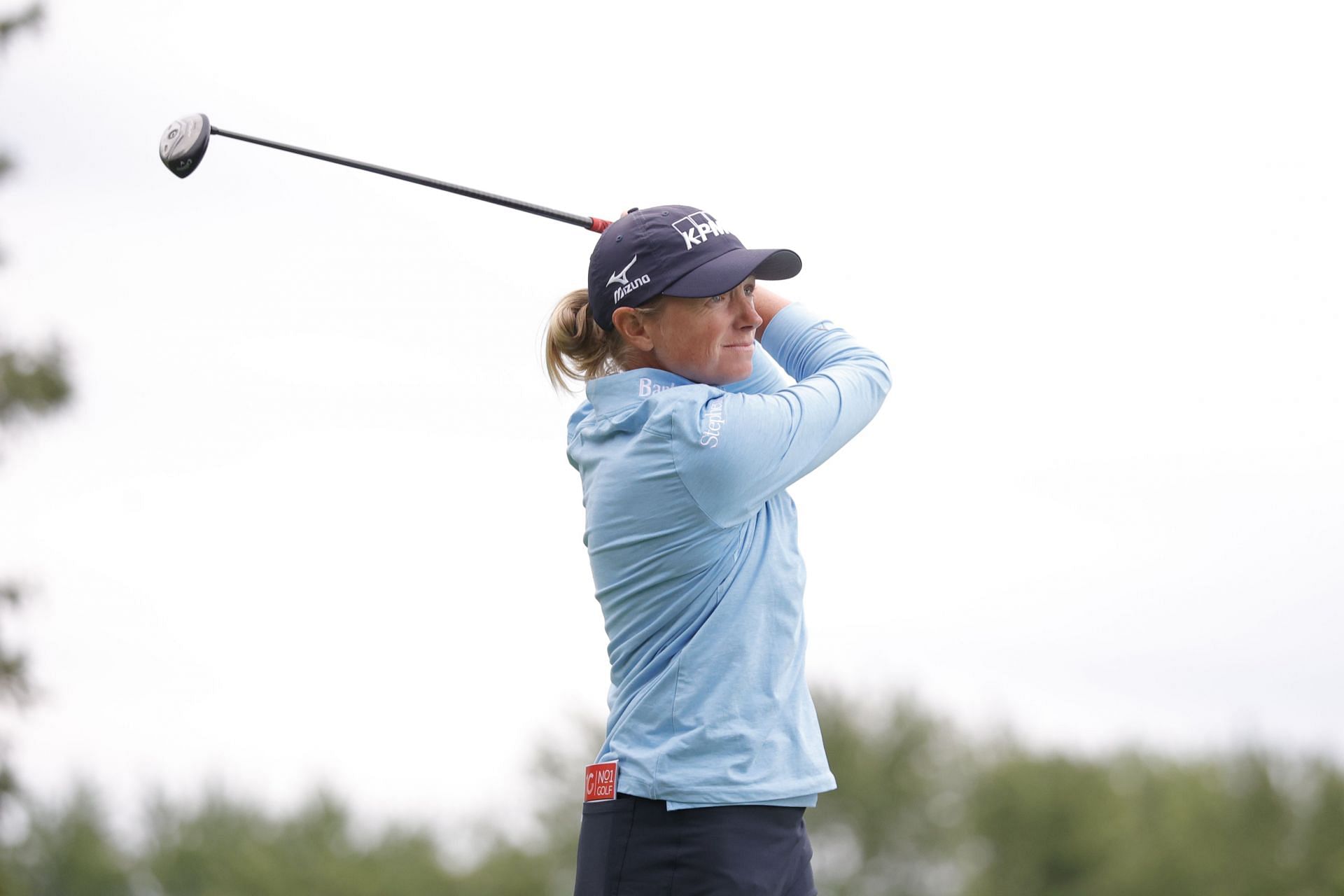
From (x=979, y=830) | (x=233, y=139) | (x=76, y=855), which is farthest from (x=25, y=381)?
(x=76, y=855)

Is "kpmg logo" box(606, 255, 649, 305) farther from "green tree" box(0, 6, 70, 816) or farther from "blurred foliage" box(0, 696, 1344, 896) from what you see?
"blurred foliage" box(0, 696, 1344, 896)

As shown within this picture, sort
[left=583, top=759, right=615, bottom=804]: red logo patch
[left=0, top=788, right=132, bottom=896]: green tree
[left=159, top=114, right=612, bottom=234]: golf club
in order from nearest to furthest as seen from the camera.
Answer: [left=583, top=759, right=615, bottom=804]: red logo patch → [left=159, top=114, right=612, bottom=234]: golf club → [left=0, top=788, right=132, bottom=896]: green tree

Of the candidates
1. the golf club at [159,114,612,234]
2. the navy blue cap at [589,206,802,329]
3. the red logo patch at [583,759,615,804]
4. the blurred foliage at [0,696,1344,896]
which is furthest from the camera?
the blurred foliage at [0,696,1344,896]

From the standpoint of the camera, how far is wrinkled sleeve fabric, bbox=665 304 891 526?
102 inches

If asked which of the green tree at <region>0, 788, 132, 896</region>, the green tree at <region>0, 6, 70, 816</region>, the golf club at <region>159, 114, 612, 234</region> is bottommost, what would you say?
the green tree at <region>0, 788, 132, 896</region>

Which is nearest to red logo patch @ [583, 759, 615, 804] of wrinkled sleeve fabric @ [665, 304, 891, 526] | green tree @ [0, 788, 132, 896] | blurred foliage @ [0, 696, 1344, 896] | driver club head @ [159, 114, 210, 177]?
wrinkled sleeve fabric @ [665, 304, 891, 526]

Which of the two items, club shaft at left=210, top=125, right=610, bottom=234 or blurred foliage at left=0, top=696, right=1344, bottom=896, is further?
blurred foliage at left=0, top=696, right=1344, bottom=896

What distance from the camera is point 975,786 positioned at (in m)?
25.9

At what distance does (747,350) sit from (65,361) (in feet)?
39.4

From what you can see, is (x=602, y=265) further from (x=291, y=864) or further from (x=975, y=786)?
(x=291, y=864)

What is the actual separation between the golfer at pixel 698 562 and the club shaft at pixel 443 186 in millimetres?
446

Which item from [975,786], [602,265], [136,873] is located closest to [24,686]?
[602,265]

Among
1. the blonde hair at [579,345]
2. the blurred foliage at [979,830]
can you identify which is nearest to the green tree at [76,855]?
the blurred foliage at [979,830]

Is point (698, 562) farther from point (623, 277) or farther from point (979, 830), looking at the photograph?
point (979, 830)
